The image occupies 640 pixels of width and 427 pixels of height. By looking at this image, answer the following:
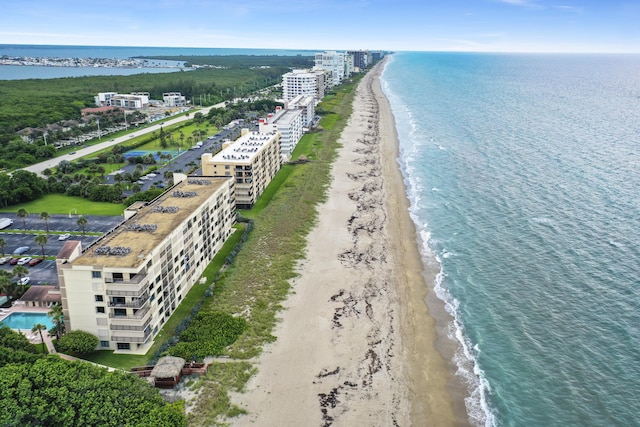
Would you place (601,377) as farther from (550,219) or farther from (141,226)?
(141,226)

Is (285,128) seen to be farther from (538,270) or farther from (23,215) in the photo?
(538,270)

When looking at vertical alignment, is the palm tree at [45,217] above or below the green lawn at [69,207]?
above

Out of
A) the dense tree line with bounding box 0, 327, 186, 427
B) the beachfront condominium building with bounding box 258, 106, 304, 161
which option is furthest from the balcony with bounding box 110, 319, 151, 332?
the beachfront condominium building with bounding box 258, 106, 304, 161

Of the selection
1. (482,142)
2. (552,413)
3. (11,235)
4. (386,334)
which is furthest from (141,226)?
(482,142)

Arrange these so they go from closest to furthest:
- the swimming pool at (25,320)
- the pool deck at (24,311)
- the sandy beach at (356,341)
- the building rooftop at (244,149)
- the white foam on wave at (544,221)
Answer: the sandy beach at (356,341), the pool deck at (24,311), the swimming pool at (25,320), the white foam on wave at (544,221), the building rooftop at (244,149)

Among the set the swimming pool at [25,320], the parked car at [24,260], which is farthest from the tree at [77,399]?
the parked car at [24,260]

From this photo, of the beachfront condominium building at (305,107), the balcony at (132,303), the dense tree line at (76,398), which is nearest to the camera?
the dense tree line at (76,398)

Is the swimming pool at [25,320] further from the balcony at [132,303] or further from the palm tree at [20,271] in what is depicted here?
the balcony at [132,303]
